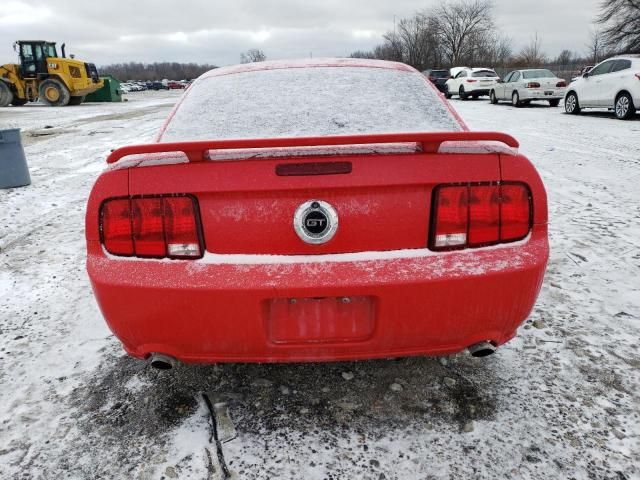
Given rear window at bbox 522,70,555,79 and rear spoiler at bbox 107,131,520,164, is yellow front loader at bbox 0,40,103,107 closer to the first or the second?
rear window at bbox 522,70,555,79

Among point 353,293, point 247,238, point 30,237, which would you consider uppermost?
point 247,238

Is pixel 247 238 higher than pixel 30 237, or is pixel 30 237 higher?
pixel 247 238

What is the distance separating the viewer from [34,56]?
2467 centimetres

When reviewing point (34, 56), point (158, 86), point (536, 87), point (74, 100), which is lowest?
point (158, 86)

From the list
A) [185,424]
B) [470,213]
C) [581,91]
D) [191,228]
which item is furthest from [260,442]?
[581,91]

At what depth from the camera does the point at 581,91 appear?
553 inches

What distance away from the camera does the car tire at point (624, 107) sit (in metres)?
12.2

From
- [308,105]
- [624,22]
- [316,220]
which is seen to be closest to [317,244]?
[316,220]

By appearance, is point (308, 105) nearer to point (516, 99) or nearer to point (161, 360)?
point (161, 360)

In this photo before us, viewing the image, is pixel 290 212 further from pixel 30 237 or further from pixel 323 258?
pixel 30 237

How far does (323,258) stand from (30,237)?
3.94m

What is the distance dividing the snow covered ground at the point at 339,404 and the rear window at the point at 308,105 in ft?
3.86

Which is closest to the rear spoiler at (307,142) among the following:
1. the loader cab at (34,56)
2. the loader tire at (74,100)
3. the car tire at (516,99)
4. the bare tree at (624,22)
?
the car tire at (516,99)

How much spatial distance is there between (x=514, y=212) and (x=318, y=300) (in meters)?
0.81
